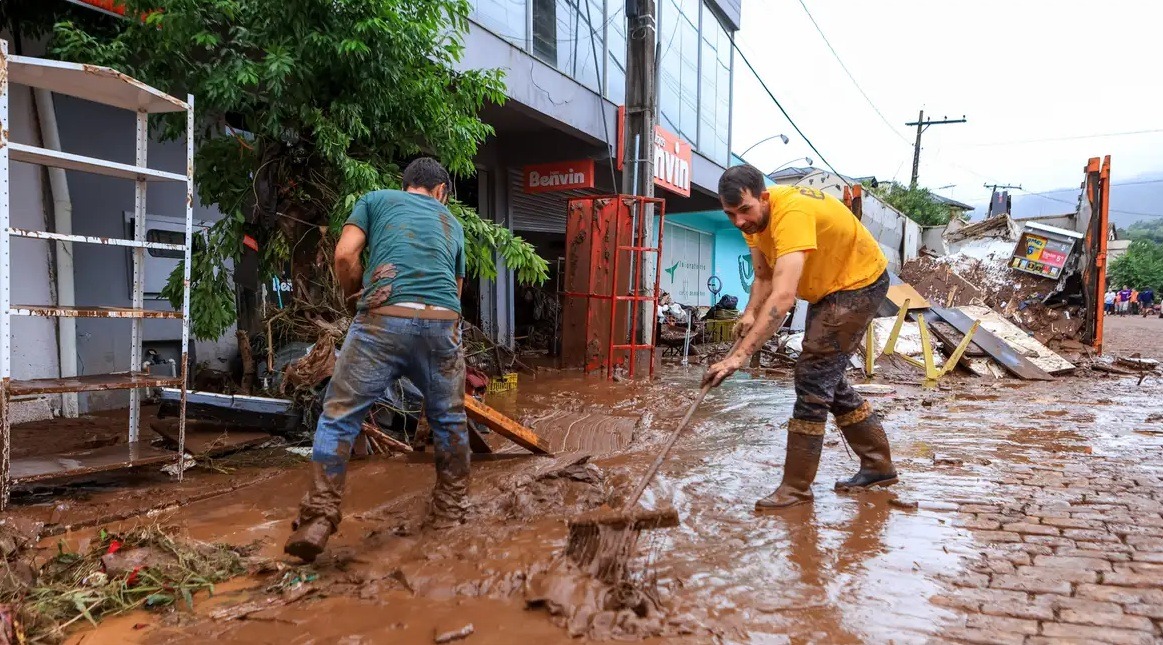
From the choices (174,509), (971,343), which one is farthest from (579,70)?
(174,509)

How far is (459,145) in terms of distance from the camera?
538 cm

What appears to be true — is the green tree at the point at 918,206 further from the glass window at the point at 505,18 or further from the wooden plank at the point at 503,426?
the wooden plank at the point at 503,426

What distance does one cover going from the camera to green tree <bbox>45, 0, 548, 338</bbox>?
4.55 meters

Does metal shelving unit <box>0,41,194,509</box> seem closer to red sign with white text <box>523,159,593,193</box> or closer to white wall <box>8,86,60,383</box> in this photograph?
white wall <box>8,86,60,383</box>

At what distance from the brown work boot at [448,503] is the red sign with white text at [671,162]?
7.86 metres

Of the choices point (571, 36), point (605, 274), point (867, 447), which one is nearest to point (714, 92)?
point (571, 36)

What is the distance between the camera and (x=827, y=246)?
341 cm

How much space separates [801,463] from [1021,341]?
26.6 ft

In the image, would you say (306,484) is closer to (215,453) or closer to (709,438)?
(215,453)

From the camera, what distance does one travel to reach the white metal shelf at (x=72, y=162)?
3.23 meters

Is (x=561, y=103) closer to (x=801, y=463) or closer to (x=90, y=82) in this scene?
(x=90, y=82)

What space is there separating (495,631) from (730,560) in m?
1.04

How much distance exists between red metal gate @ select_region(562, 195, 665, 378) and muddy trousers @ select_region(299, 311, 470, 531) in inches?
208

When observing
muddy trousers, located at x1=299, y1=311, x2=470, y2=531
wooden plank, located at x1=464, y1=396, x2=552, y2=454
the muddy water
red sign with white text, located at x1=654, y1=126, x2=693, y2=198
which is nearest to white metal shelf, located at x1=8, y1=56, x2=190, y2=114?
muddy trousers, located at x1=299, y1=311, x2=470, y2=531
